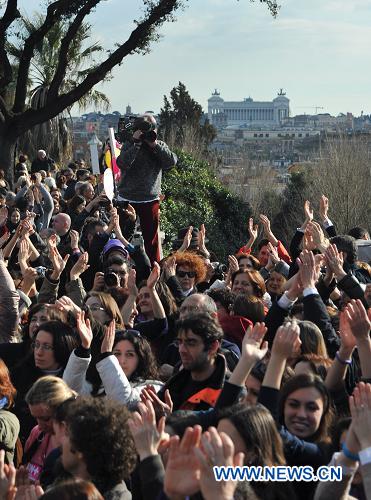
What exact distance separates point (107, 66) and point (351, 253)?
12342 millimetres

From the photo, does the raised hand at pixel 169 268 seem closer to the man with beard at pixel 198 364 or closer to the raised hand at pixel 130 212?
the raised hand at pixel 130 212

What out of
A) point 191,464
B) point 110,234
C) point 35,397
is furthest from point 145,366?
point 110,234

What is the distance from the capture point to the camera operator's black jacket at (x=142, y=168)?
440 inches

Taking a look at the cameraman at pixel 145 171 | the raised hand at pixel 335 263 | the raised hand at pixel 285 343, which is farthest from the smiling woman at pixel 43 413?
the cameraman at pixel 145 171

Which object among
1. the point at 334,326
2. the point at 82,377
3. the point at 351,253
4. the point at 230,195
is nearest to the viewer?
the point at 82,377

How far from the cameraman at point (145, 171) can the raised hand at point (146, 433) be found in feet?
22.2

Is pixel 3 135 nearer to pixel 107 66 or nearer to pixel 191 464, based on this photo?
pixel 107 66

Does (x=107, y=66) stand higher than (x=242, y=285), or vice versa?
(x=107, y=66)

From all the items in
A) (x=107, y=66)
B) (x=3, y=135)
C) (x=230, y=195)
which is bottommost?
(x=230, y=195)

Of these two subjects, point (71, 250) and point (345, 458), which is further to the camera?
point (71, 250)

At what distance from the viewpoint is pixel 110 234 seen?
1080 centimetres

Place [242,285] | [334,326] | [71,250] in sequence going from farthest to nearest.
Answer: [71,250] < [242,285] < [334,326]

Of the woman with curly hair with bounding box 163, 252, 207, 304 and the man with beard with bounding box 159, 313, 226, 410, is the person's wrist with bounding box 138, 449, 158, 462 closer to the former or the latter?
the man with beard with bounding box 159, 313, 226, 410

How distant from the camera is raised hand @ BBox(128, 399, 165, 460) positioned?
420cm
